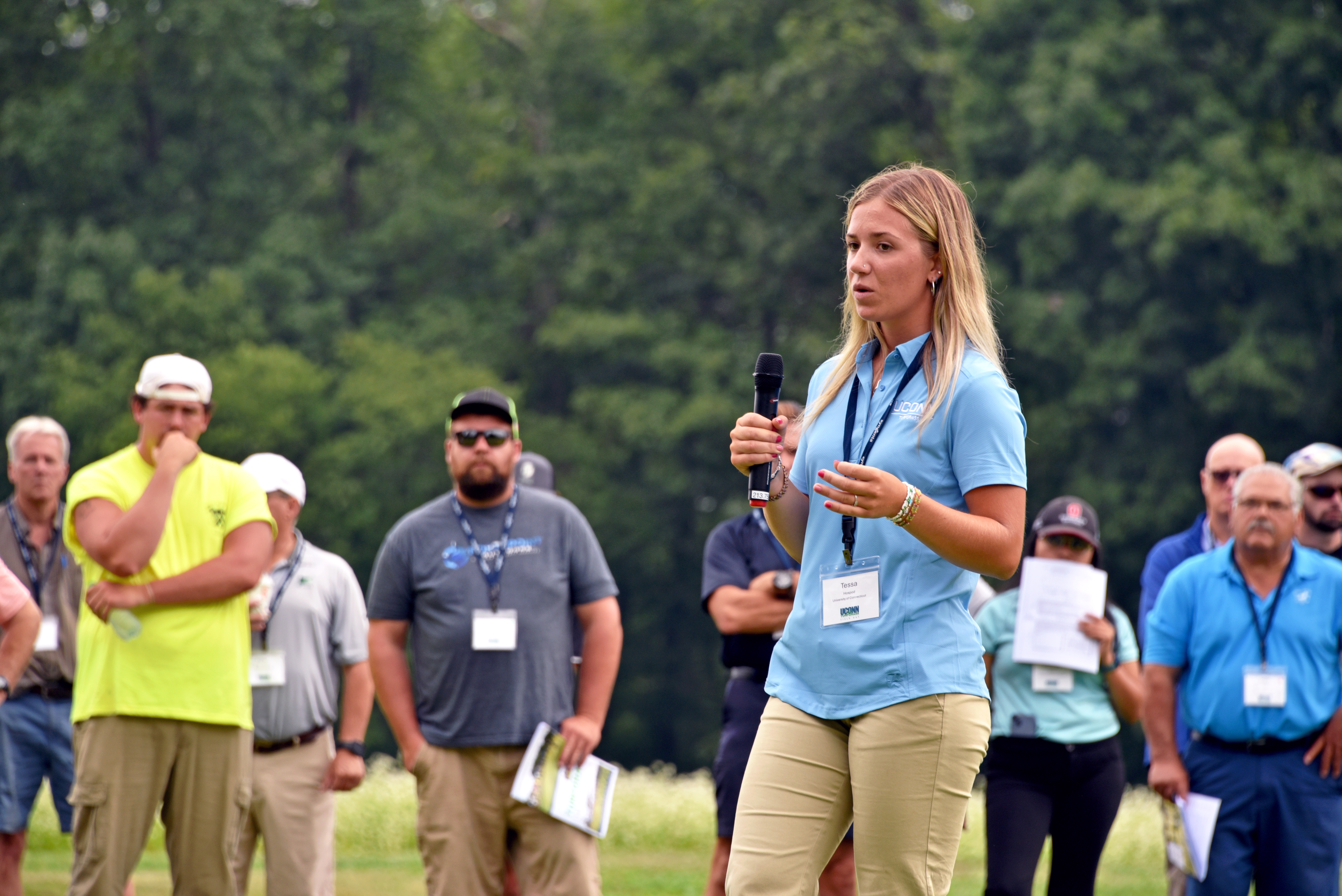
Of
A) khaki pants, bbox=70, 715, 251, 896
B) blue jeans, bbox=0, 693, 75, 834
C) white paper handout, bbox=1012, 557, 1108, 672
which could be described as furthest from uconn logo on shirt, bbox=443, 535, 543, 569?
blue jeans, bbox=0, 693, 75, 834

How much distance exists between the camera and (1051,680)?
6.16 m

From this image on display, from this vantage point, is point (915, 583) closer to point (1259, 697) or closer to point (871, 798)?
point (871, 798)

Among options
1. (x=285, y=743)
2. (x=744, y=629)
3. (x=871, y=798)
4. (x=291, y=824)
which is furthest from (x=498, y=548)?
(x=871, y=798)

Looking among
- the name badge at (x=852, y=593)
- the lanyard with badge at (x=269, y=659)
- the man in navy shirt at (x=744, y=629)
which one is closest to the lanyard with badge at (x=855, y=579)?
the name badge at (x=852, y=593)

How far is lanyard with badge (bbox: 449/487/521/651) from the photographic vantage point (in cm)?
547

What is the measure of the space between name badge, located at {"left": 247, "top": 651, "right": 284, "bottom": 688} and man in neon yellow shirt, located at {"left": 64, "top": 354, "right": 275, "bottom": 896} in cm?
Result: 120

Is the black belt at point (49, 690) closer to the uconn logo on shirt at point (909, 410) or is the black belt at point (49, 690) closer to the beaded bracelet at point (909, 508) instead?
the uconn logo on shirt at point (909, 410)

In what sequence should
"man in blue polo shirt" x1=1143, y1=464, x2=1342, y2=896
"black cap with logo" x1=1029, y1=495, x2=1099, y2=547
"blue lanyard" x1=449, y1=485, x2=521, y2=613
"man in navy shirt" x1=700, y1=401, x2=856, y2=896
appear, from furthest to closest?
"black cap with logo" x1=1029, y1=495, x2=1099, y2=547 < "man in navy shirt" x1=700, y1=401, x2=856, y2=896 < "man in blue polo shirt" x1=1143, y1=464, x2=1342, y2=896 < "blue lanyard" x1=449, y1=485, x2=521, y2=613

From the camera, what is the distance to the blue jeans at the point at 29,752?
7047 mm

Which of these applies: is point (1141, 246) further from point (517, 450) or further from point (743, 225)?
point (517, 450)

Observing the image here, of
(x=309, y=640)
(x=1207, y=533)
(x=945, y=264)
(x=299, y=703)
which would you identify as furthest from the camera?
(x=1207, y=533)

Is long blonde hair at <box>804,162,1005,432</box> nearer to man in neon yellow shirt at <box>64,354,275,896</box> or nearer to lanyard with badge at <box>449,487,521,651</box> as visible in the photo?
lanyard with badge at <box>449,487,521,651</box>

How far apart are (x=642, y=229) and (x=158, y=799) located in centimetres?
2635

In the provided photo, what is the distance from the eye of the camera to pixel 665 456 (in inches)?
1152
